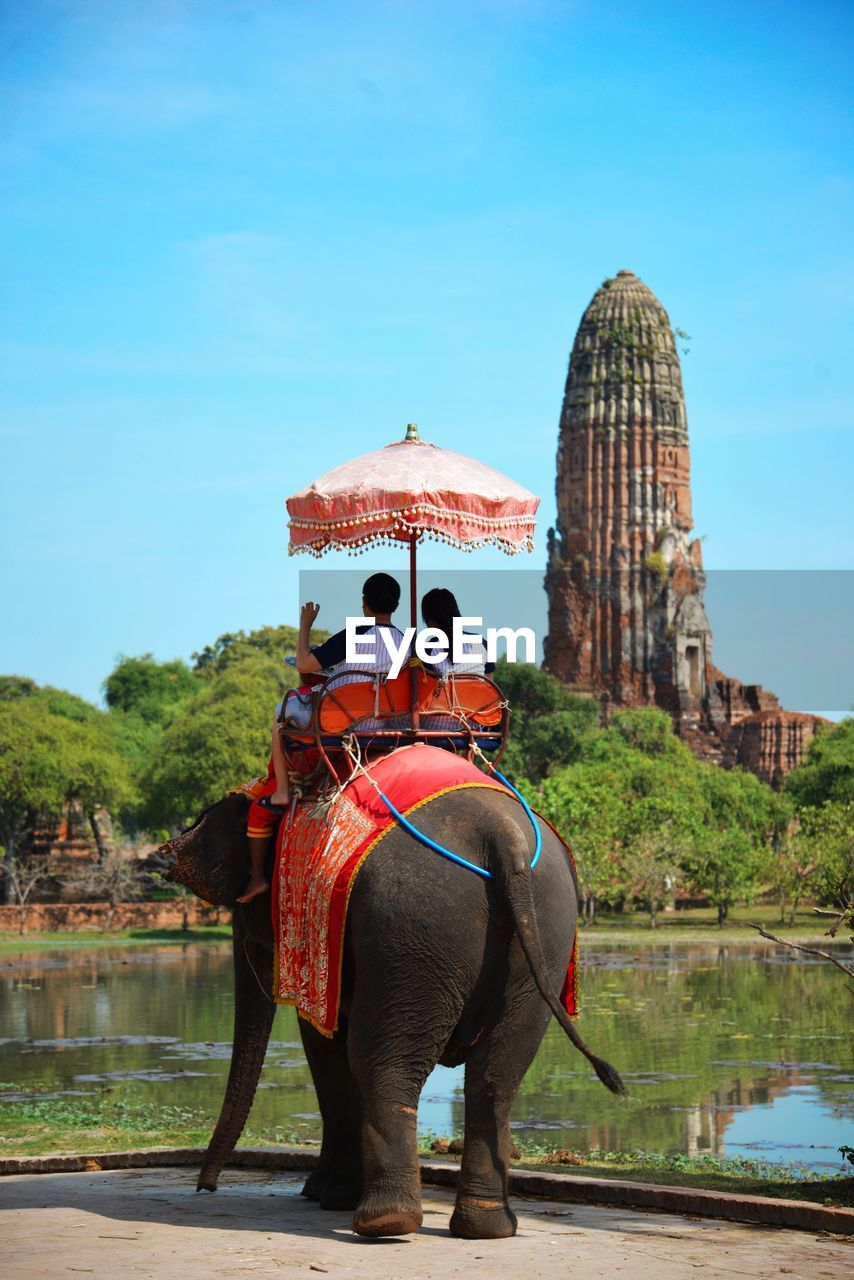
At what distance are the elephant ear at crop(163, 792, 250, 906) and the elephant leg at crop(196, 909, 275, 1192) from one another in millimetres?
168

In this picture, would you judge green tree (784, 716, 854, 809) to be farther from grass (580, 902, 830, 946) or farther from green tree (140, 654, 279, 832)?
green tree (140, 654, 279, 832)

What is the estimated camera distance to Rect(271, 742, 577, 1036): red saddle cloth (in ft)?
24.5

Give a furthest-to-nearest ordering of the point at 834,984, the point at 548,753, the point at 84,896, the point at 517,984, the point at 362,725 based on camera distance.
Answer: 1. the point at 548,753
2. the point at 84,896
3. the point at 834,984
4. the point at 362,725
5. the point at 517,984

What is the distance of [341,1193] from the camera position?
8266 millimetres

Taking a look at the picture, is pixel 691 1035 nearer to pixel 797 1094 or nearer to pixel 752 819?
pixel 797 1094

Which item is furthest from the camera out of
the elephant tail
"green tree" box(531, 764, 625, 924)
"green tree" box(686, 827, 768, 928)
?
"green tree" box(686, 827, 768, 928)

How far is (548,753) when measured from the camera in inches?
2776

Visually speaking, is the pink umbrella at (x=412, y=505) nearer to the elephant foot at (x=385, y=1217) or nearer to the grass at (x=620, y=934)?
the elephant foot at (x=385, y=1217)

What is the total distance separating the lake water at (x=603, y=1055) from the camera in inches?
558

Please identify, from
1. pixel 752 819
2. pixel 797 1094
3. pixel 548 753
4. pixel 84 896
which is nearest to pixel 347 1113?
pixel 797 1094

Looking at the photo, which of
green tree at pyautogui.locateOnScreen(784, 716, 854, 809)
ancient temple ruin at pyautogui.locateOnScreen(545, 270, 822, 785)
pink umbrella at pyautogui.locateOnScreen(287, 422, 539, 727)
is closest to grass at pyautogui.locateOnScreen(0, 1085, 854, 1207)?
pink umbrella at pyautogui.locateOnScreen(287, 422, 539, 727)

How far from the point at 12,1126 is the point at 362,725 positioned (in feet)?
20.1

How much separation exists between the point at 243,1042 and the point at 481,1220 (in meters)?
1.98

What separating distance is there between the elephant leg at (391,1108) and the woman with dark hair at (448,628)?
165 centimetres
